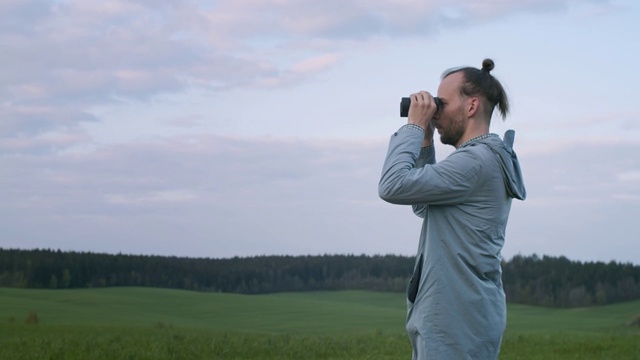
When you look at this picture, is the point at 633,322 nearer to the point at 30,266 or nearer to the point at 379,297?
the point at 379,297

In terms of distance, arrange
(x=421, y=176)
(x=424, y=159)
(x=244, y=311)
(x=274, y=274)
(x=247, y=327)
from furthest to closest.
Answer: (x=274, y=274) → (x=244, y=311) → (x=247, y=327) → (x=424, y=159) → (x=421, y=176)

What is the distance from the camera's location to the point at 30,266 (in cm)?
3794

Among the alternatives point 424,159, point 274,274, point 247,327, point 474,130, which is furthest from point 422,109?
point 274,274

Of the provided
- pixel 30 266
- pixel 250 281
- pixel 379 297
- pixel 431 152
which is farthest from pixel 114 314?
pixel 431 152

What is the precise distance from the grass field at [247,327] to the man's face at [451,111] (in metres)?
9.44

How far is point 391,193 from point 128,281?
39.6m

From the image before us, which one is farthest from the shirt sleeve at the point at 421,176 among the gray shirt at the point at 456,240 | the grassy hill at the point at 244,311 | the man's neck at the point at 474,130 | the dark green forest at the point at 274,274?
the dark green forest at the point at 274,274

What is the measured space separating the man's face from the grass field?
9437 millimetres

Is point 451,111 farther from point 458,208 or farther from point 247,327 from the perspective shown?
point 247,327

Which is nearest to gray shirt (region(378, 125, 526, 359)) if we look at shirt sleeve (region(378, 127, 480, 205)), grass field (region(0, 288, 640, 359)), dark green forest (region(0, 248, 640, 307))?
shirt sleeve (region(378, 127, 480, 205))

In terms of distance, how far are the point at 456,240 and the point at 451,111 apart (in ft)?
1.77

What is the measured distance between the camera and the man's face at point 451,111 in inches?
149

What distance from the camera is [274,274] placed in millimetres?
46656

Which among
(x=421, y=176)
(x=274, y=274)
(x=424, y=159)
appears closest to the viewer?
(x=421, y=176)
